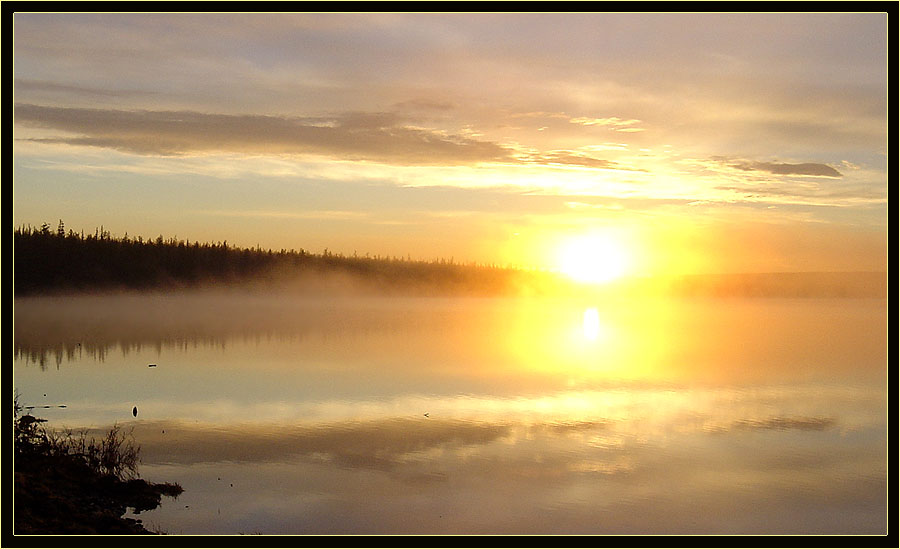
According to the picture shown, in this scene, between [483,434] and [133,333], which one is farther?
[133,333]

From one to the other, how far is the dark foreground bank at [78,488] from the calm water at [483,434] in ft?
1.69

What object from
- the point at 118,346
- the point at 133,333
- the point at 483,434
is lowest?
the point at 483,434

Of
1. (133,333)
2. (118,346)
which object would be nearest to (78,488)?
(118,346)

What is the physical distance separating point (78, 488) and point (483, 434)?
31.1ft

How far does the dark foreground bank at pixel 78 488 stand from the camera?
10500 mm

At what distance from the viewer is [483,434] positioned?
19953 millimetres

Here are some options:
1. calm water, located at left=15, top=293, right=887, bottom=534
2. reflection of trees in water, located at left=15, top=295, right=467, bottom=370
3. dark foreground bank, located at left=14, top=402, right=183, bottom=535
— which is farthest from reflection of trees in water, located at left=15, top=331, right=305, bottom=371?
dark foreground bank, located at left=14, top=402, right=183, bottom=535

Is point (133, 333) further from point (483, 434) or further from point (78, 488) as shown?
point (78, 488)

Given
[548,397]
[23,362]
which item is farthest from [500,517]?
[23,362]

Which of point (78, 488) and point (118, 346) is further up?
point (118, 346)

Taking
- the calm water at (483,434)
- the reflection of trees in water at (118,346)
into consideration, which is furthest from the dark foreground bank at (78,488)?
the reflection of trees in water at (118,346)

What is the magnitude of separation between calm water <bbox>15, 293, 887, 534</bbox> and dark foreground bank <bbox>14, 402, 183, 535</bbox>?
1.69ft

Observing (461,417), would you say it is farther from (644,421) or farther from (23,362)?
(23,362)

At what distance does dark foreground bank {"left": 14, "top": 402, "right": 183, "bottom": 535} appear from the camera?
1050 cm
